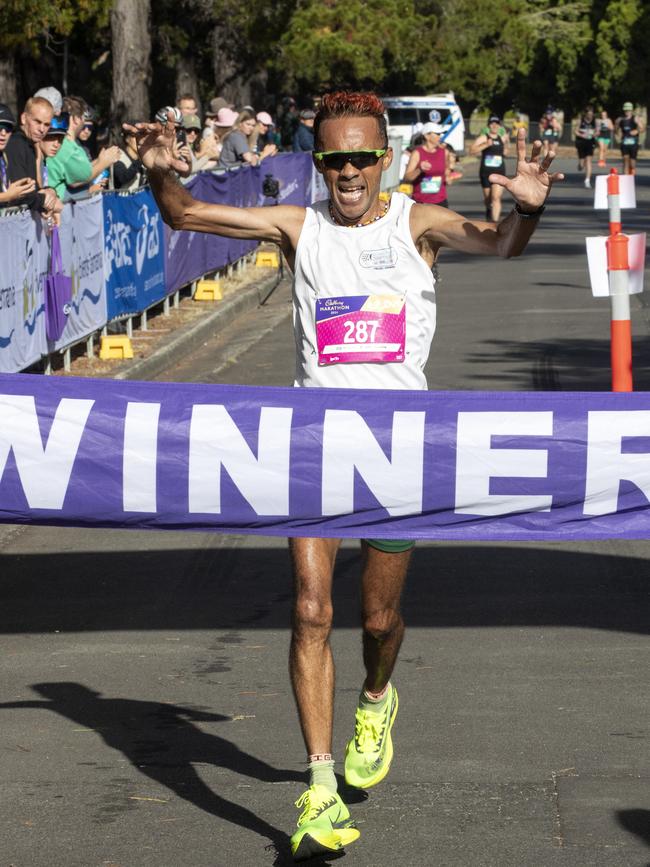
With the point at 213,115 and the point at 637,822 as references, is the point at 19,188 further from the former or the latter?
the point at 213,115

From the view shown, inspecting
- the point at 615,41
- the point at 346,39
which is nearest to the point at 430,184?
the point at 346,39

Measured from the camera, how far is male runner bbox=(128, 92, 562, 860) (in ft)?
16.4

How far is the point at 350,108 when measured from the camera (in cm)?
514

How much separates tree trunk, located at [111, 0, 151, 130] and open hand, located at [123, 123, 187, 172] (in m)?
20.3

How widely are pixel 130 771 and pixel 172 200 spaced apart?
184 centimetres

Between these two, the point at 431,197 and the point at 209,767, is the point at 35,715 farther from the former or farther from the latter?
the point at 431,197

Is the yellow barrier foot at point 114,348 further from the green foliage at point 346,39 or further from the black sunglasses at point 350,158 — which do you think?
the green foliage at point 346,39

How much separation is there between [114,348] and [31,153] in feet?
9.05

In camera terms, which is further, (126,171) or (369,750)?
(126,171)

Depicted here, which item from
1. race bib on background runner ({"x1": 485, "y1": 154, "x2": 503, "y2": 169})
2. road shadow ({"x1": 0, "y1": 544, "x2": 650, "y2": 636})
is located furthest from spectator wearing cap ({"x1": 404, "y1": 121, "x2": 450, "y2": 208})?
road shadow ({"x1": 0, "y1": 544, "x2": 650, "y2": 636})

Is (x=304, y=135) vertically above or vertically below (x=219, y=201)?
above

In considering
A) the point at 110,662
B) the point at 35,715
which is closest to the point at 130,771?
the point at 35,715

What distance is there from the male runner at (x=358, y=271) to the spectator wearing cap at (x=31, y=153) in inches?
283

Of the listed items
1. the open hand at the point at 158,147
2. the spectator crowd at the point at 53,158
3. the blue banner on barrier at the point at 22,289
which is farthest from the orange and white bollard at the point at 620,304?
the open hand at the point at 158,147
